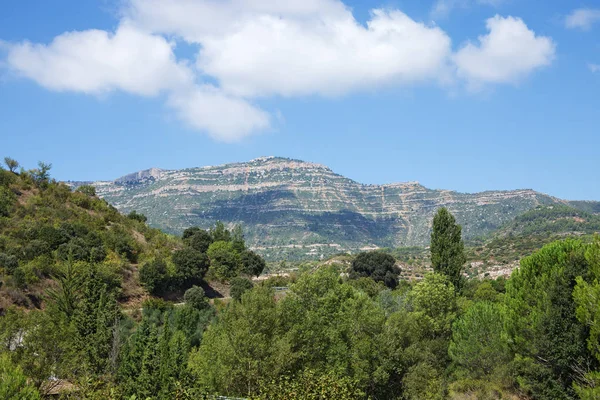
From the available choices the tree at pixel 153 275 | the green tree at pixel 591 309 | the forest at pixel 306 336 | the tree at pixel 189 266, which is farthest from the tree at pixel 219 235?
the green tree at pixel 591 309

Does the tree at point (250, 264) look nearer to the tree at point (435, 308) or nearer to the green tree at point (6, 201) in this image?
the green tree at point (6, 201)

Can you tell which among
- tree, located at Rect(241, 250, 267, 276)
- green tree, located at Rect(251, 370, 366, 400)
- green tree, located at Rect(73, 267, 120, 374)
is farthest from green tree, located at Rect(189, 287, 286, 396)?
tree, located at Rect(241, 250, 267, 276)

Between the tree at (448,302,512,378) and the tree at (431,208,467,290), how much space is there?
18192 millimetres

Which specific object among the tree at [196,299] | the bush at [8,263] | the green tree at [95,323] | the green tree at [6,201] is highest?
the green tree at [6,201]

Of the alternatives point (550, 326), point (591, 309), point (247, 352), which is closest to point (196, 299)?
point (247, 352)

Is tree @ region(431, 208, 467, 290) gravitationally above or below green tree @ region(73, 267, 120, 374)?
above

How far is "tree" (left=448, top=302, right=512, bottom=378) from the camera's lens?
33188 mm

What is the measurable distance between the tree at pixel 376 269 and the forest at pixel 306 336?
2148cm

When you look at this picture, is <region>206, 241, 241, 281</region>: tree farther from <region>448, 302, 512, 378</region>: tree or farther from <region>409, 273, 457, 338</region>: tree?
<region>448, 302, 512, 378</region>: tree

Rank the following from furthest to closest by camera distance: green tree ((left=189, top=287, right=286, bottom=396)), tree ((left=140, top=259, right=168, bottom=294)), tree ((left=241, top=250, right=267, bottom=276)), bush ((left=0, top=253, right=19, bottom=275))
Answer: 1. tree ((left=241, top=250, right=267, bottom=276))
2. tree ((left=140, top=259, right=168, bottom=294))
3. bush ((left=0, top=253, right=19, bottom=275))
4. green tree ((left=189, top=287, right=286, bottom=396))

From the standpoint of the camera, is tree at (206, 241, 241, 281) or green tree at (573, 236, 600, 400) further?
tree at (206, 241, 241, 281)

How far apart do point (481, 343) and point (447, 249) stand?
835 inches

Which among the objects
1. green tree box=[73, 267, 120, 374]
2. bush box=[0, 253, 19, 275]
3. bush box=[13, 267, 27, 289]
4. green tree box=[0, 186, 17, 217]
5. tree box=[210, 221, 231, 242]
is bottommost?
green tree box=[73, 267, 120, 374]

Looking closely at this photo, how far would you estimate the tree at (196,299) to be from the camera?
196 feet
